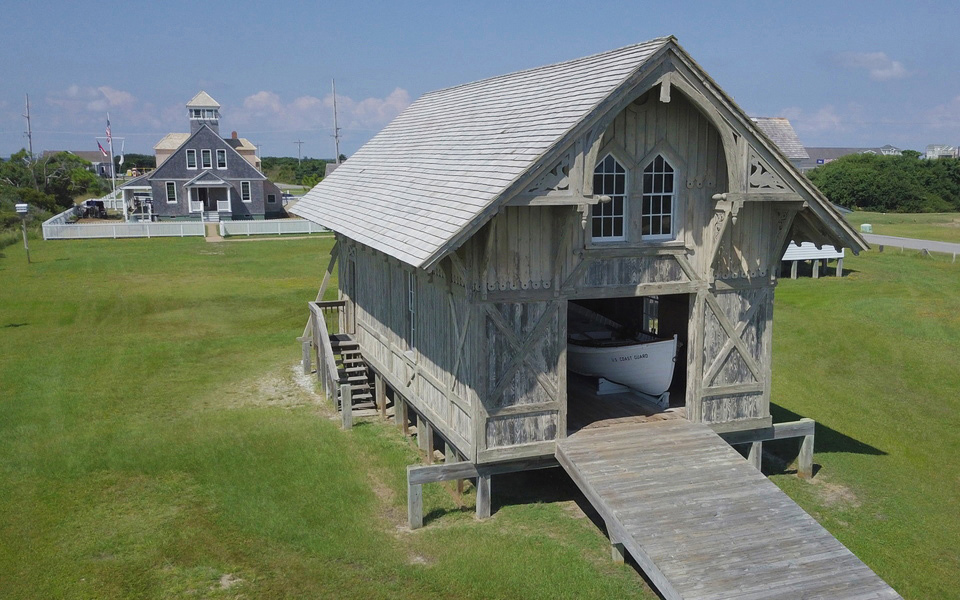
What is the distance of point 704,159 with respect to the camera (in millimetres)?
12789

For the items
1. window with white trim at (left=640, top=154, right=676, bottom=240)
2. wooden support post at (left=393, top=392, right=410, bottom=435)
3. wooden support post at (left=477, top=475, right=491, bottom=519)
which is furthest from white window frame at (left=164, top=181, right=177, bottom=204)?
window with white trim at (left=640, top=154, right=676, bottom=240)

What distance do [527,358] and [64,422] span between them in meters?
11.4

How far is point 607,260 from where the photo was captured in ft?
41.2

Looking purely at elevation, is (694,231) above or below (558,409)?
above

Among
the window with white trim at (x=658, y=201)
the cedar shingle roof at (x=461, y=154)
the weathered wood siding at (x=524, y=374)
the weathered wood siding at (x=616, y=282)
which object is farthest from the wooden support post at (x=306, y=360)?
the window with white trim at (x=658, y=201)

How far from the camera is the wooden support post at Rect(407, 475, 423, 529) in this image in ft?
40.5

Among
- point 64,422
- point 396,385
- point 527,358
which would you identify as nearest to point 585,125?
point 527,358

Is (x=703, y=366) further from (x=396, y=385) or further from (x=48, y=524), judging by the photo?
(x=48, y=524)

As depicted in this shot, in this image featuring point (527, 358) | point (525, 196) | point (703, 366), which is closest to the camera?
point (525, 196)

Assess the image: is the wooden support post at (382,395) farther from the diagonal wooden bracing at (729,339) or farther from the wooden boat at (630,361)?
the diagonal wooden bracing at (729,339)

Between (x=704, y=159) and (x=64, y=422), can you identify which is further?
(x=64, y=422)

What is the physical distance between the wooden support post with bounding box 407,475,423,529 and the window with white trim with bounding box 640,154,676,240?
17.7 feet

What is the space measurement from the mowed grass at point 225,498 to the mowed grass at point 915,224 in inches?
1890

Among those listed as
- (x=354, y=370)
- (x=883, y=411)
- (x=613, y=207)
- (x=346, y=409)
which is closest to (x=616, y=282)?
(x=613, y=207)
